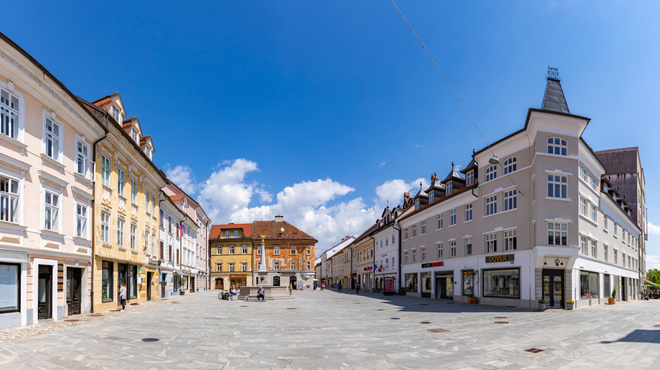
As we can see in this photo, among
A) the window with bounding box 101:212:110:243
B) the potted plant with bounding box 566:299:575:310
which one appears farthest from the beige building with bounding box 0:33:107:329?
the potted plant with bounding box 566:299:575:310

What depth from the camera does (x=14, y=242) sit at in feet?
50.0

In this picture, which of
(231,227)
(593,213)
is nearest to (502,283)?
(593,213)

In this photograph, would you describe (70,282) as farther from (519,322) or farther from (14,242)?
(519,322)

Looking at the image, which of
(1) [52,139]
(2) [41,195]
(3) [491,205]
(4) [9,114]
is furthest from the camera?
(3) [491,205]

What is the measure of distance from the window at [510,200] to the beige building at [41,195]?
27.0 meters

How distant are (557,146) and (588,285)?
11328mm

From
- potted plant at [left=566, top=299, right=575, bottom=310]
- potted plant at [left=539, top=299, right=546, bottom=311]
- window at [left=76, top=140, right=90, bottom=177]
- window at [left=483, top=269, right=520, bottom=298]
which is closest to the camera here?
window at [left=76, top=140, right=90, bottom=177]

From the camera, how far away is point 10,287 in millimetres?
15148

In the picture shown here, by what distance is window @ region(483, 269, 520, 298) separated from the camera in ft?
92.8

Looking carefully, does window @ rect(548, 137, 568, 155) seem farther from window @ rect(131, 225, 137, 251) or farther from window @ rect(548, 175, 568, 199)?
window @ rect(131, 225, 137, 251)

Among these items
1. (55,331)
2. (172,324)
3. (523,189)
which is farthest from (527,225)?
(55,331)

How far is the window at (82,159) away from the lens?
2075 cm

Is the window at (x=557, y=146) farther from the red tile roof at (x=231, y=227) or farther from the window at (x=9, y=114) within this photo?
the red tile roof at (x=231, y=227)

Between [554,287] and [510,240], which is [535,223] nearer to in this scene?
[510,240]
